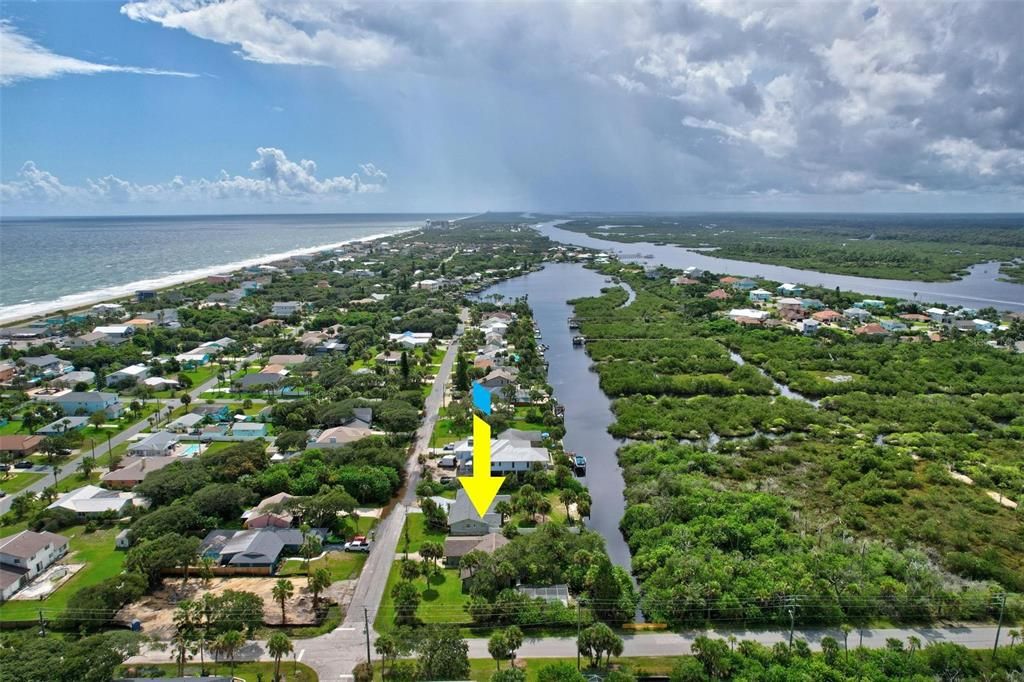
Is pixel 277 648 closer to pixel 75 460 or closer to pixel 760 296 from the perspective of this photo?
pixel 75 460

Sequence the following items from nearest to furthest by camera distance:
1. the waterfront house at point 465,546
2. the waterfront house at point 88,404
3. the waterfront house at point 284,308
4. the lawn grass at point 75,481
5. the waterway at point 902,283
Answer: the waterfront house at point 465,546, the lawn grass at point 75,481, the waterfront house at point 88,404, the waterfront house at point 284,308, the waterway at point 902,283

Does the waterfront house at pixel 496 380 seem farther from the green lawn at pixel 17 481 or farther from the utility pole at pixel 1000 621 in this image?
the utility pole at pixel 1000 621

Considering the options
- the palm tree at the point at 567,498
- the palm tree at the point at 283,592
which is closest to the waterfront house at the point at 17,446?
the palm tree at the point at 283,592

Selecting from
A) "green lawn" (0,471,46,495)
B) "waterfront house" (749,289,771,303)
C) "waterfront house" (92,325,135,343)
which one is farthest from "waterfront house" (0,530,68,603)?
"waterfront house" (749,289,771,303)

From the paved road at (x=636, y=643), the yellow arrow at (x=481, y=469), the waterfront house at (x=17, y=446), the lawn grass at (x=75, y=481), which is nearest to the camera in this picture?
the yellow arrow at (x=481, y=469)

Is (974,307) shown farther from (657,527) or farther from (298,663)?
(298,663)

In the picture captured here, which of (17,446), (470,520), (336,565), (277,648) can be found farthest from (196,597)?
(17,446)
